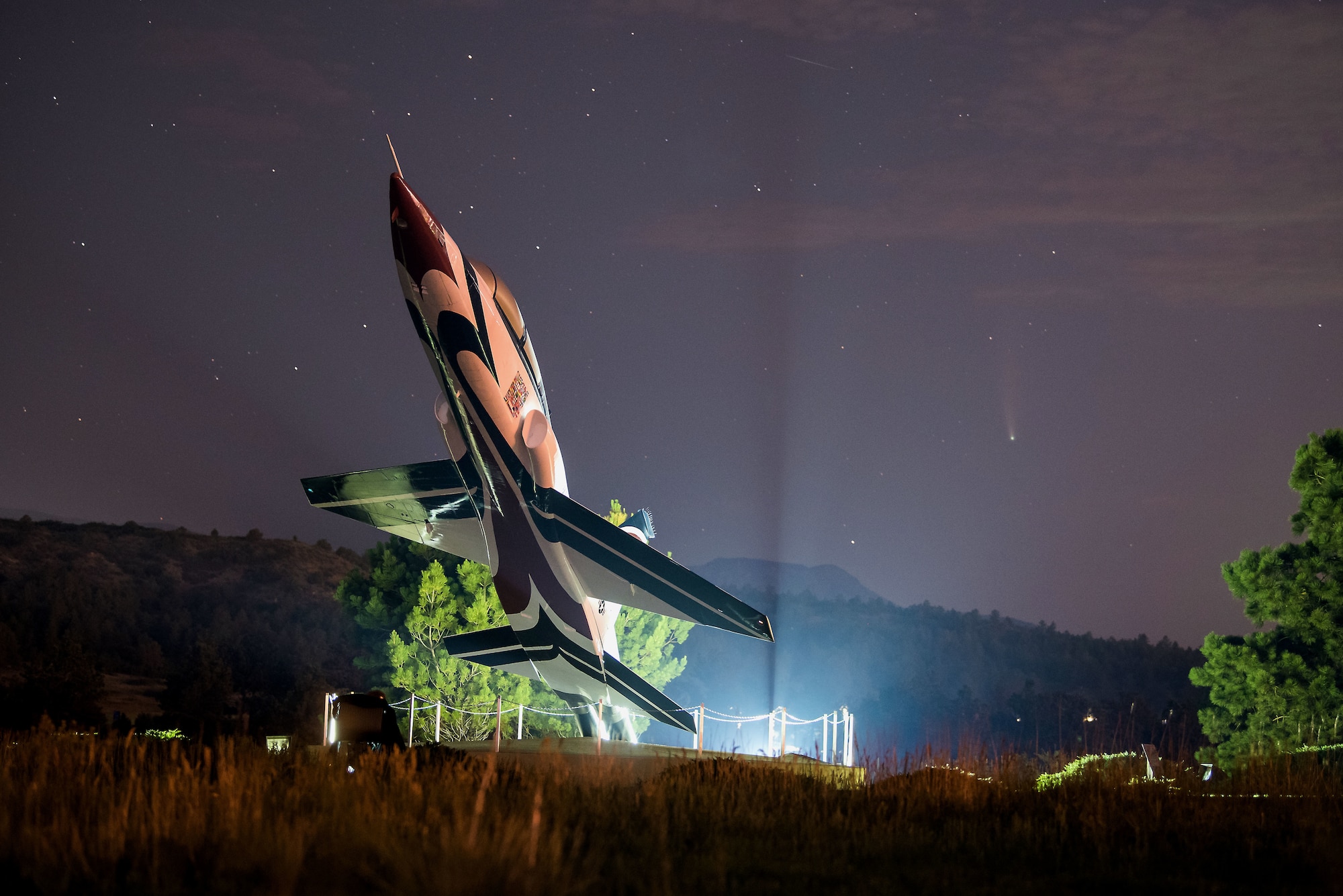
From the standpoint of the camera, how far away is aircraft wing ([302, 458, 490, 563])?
20.3 metres

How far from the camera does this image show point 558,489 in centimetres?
1852

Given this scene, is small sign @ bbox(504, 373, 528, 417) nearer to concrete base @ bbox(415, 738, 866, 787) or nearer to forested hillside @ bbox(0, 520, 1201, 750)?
concrete base @ bbox(415, 738, 866, 787)

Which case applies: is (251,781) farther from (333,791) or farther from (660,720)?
(660,720)

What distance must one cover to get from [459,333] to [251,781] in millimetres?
10218

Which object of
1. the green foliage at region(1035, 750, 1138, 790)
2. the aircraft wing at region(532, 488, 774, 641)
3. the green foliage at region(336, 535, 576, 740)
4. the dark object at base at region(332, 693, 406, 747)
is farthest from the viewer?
the green foliage at region(336, 535, 576, 740)

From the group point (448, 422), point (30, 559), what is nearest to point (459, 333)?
point (448, 422)

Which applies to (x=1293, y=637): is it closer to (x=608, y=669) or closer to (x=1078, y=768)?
(x=608, y=669)

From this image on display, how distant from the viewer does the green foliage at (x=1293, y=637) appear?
23.2 meters

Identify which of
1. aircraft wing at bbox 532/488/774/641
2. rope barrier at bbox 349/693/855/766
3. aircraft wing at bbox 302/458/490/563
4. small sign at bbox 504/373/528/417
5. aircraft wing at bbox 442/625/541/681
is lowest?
rope barrier at bbox 349/693/855/766

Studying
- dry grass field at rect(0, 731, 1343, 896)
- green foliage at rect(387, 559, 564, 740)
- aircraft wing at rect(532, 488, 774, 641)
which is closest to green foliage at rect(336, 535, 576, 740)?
green foliage at rect(387, 559, 564, 740)

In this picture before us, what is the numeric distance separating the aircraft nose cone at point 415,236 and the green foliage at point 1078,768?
10.1m

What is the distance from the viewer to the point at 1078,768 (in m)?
11.2

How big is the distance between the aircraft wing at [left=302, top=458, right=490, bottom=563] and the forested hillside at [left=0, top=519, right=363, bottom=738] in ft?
27.2

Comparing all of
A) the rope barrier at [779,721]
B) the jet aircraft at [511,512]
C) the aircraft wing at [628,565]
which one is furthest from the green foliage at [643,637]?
the aircraft wing at [628,565]
